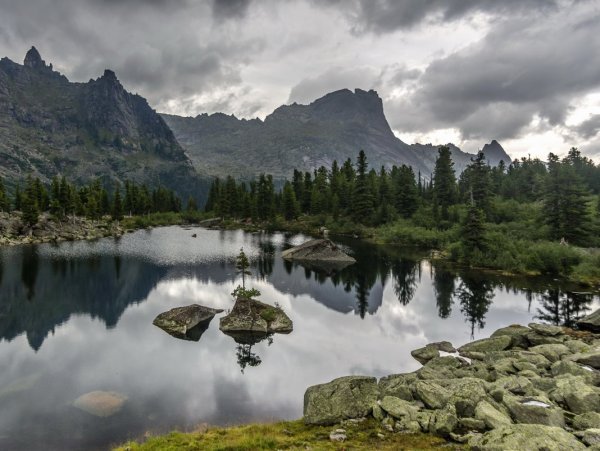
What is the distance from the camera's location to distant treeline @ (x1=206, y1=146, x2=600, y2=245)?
2842 inches

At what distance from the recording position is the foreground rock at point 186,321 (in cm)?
3547

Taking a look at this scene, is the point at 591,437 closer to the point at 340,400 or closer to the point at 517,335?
the point at 340,400

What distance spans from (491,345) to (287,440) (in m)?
22.3

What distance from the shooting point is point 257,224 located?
153625 mm

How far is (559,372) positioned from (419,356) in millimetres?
10691

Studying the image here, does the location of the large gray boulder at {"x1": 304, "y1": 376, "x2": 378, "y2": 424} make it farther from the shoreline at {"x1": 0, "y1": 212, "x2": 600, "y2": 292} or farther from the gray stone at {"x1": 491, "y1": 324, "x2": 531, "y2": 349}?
the shoreline at {"x1": 0, "y1": 212, "x2": 600, "y2": 292}

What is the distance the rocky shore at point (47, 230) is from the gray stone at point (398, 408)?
104 m

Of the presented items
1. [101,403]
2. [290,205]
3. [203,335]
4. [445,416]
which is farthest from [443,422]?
[290,205]

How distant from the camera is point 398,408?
1856cm

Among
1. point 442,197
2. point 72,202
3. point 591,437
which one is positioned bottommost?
point 591,437

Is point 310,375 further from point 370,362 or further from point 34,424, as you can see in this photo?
point 34,424

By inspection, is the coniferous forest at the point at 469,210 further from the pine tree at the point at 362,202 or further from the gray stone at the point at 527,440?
the gray stone at the point at 527,440

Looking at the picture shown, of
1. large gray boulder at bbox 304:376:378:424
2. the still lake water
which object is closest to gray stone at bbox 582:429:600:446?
large gray boulder at bbox 304:376:378:424

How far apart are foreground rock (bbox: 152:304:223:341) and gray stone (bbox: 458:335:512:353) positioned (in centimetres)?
2458
